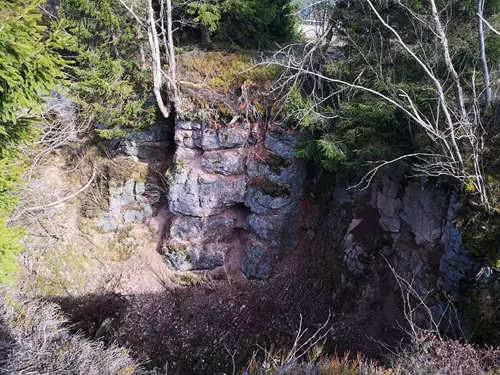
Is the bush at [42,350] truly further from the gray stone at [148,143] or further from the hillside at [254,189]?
the gray stone at [148,143]

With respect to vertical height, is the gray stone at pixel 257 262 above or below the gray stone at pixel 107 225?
below

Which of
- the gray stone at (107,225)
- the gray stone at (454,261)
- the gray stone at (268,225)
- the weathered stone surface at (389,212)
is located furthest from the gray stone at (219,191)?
the gray stone at (454,261)

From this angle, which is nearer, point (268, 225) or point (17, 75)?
point (17, 75)

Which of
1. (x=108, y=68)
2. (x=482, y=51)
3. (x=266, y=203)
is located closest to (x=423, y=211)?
(x=482, y=51)

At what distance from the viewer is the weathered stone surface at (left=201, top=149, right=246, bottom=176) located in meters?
8.47

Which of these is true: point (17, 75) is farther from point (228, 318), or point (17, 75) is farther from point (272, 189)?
point (228, 318)

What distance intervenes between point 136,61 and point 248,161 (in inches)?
169

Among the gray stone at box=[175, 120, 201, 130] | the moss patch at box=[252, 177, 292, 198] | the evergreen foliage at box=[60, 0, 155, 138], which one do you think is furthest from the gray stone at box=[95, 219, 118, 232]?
the moss patch at box=[252, 177, 292, 198]

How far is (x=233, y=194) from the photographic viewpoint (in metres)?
8.70

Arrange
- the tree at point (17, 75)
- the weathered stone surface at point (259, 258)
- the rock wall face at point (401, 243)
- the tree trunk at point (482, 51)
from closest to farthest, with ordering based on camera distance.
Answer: the tree at point (17, 75) < the tree trunk at point (482, 51) < the rock wall face at point (401, 243) < the weathered stone surface at point (259, 258)

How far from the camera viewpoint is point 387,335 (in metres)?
7.11

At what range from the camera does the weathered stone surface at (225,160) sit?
8.47m

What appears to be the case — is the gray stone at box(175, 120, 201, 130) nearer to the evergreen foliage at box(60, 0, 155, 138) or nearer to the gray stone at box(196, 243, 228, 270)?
the evergreen foliage at box(60, 0, 155, 138)

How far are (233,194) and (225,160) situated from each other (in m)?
0.99
